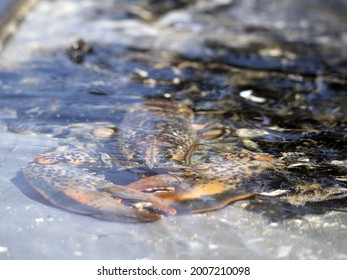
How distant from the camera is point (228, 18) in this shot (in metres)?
5.50

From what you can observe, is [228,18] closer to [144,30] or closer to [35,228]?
[144,30]

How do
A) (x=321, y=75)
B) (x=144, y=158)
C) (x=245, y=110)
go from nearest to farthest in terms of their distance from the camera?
(x=144, y=158)
(x=245, y=110)
(x=321, y=75)

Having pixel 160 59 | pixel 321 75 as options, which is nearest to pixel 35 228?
pixel 160 59

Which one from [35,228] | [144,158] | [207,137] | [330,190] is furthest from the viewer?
[207,137]

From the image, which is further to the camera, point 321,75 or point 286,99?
point 321,75

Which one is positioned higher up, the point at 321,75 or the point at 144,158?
the point at 144,158

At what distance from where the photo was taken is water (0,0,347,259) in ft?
6.68

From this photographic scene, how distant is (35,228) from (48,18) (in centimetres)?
362

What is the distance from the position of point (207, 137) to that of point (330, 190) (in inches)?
30.4

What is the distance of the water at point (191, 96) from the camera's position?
204 centimetres

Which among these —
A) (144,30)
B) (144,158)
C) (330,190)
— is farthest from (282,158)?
(144,30)

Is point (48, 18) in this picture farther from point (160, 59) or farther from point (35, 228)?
point (35, 228)

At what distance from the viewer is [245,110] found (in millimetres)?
3361

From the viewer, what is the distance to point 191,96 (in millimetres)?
3570
